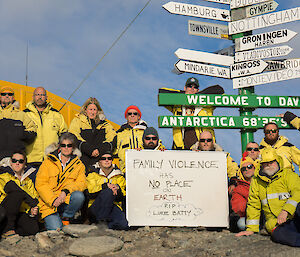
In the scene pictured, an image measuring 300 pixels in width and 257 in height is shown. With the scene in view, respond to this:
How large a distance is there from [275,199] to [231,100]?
11.0 feet

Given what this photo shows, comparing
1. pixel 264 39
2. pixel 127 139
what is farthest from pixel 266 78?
pixel 127 139

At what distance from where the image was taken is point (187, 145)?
7801 millimetres

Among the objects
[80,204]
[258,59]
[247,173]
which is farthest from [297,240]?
[258,59]

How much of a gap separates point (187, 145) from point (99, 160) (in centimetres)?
229

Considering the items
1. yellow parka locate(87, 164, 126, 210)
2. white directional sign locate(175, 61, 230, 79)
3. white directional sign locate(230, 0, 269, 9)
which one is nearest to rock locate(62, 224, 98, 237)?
yellow parka locate(87, 164, 126, 210)

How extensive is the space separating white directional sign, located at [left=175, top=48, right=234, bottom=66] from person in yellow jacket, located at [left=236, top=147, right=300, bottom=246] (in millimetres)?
3497

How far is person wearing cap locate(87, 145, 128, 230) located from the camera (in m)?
5.85

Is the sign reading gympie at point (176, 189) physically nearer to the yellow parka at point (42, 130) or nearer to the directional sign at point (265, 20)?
the yellow parka at point (42, 130)

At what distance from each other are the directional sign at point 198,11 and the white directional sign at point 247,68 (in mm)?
1129

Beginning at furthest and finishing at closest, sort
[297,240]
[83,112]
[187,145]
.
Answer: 1. [187,145]
2. [83,112]
3. [297,240]

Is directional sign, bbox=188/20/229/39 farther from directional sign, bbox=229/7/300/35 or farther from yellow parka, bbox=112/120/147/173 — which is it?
yellow parka, bbox=112/120/147/173

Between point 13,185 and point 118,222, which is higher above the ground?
point 13,185

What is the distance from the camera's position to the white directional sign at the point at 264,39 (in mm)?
8274

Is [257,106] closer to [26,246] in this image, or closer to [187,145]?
[187,145]
